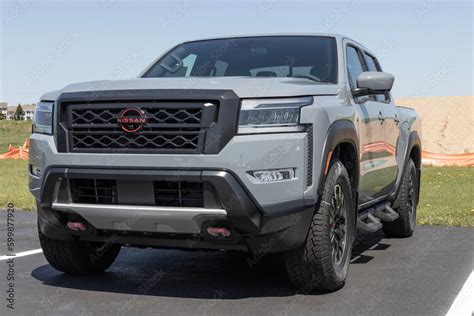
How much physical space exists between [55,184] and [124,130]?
0.61 metres

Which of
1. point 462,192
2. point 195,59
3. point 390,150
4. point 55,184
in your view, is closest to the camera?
point 55,184

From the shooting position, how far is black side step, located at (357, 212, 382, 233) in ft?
18.0

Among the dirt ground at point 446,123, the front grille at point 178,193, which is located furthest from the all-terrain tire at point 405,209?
the dirt ground at point 446,123

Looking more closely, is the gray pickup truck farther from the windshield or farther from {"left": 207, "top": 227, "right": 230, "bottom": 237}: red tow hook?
the windshield

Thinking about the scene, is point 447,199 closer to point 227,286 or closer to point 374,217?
point 374,217

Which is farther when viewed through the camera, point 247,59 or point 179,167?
point 247,59

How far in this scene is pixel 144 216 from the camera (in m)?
4.27

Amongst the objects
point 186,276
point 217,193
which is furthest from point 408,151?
point 217,193

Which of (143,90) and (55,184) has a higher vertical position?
(143,90)

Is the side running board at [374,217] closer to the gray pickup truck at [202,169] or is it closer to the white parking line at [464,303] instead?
the gray pickup truck at [202,169]

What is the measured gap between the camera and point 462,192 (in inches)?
498

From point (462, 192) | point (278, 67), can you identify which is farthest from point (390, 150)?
point (462, 192)

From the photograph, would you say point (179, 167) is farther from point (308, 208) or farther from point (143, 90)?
point (308, 208)

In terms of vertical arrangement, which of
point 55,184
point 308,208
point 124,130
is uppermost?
point 124,130
